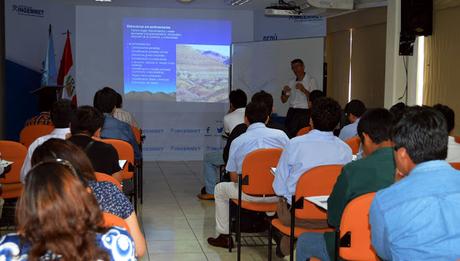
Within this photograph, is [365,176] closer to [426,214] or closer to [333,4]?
[426,214]

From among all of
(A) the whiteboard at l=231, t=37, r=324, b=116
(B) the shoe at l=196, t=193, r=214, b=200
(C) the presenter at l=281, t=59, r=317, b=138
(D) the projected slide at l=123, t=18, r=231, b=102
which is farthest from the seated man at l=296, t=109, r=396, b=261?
(D) the projected slide at l=123, t=18, r=231, b=102

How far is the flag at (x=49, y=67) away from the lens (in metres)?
9.24

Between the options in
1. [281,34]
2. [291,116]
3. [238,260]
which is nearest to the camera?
[238,260]

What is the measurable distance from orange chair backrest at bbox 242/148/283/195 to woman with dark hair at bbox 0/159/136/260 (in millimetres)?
2827

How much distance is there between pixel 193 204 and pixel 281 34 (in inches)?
197

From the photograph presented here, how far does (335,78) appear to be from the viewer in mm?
10156

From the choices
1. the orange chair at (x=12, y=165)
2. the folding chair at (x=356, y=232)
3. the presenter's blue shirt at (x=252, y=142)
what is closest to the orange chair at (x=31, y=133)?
the orange chair at (x=12, y=165)

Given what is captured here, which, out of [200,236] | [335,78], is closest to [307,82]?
[335,78]

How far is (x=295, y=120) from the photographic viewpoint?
8375 mm

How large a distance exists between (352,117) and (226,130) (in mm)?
1632

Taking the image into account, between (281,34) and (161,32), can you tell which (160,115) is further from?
(281,34)

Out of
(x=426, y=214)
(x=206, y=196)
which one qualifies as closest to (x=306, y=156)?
(x=426, y=214)

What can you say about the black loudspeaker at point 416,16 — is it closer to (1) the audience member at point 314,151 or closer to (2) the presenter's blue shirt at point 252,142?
(2) the presenter's blue shirt at point 252,142

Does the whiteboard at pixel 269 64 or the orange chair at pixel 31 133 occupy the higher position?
the whiteboard at pixel 269 64
